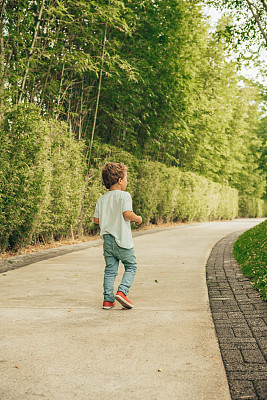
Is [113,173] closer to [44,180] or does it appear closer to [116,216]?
[116,216]

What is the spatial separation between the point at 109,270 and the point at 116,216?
0.58 metres

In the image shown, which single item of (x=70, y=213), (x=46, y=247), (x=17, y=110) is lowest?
(x=46, y=247)

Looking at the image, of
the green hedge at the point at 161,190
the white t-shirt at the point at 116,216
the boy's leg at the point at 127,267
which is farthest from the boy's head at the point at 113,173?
the green hedge at the point at 161,190

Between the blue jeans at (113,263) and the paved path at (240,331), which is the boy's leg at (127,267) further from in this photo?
the paved path at (240,331)

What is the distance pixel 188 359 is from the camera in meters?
3.03

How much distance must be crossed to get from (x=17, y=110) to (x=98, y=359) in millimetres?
6308

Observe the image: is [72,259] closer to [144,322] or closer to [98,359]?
[144,322]

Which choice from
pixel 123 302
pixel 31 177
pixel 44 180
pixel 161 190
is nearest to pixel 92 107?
pixel 44 180

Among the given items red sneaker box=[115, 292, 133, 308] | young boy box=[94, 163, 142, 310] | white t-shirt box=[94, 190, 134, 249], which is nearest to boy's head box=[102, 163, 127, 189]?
young boy box=[94, 163, 142, 310]

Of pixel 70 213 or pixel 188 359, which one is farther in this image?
pixel 70 213

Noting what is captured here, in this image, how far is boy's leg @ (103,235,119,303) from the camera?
4613mm

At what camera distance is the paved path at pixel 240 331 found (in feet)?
8.58

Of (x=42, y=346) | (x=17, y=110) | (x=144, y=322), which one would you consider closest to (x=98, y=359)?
(x=42, y=346)

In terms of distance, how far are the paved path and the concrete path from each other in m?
0.09
